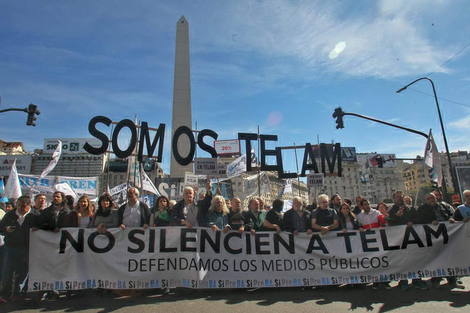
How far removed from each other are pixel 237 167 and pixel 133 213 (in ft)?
26.0

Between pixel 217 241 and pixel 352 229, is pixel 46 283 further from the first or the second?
pixel 352 229

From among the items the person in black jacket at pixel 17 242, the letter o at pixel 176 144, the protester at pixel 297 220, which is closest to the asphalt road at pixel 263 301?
the person in black jacket at pixel 17 242

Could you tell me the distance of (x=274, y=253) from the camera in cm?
544

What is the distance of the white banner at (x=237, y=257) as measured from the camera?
199 inches

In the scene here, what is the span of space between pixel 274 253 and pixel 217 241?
3.41 feet

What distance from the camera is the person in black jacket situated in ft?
16.0

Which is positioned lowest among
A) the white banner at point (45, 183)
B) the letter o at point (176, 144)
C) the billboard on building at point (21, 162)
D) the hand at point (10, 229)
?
the hand at point (10, 229)

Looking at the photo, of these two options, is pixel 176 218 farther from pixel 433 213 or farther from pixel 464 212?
pixel 464 212

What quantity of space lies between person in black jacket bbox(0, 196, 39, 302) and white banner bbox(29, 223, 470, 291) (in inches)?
6.6

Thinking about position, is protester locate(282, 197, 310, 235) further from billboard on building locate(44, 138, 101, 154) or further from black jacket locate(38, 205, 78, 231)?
billboard on building locate(44, 138, 101, 154)

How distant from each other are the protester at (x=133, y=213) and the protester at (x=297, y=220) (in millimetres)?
2610

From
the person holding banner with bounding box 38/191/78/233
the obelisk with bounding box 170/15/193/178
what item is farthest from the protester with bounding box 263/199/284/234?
the obelisk with bounding box 170/15/193/178

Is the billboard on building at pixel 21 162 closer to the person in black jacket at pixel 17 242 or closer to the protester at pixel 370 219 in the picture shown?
the person in black jacket at pixel 17 242

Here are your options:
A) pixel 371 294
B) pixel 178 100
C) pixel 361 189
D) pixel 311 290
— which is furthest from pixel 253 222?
pixel 361 189
